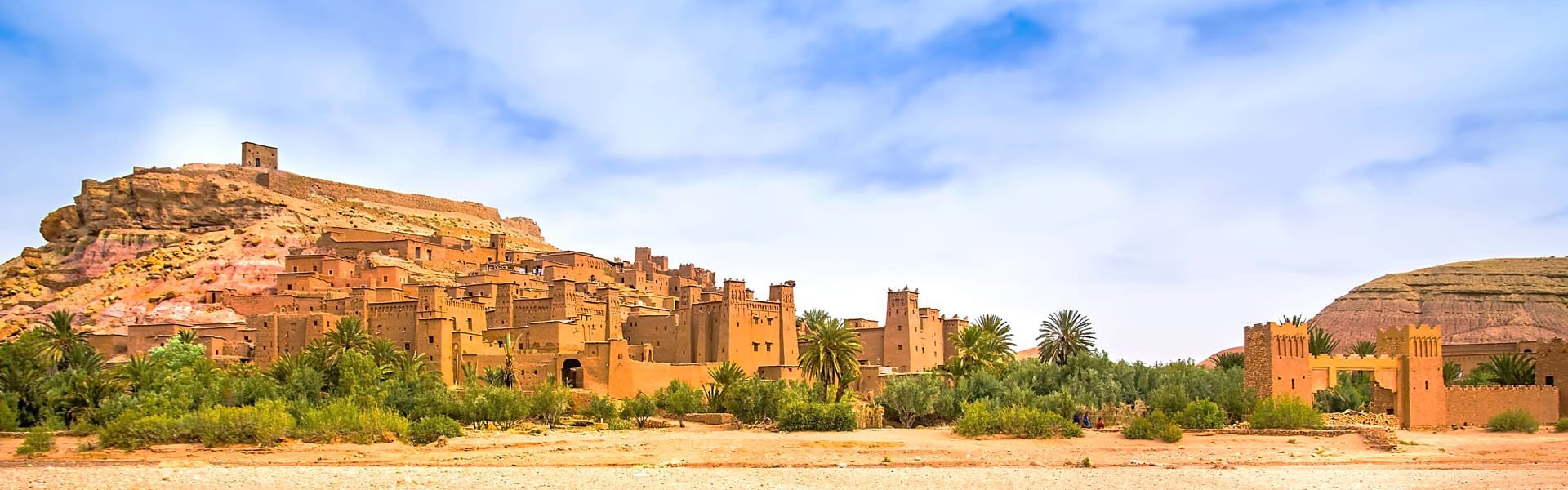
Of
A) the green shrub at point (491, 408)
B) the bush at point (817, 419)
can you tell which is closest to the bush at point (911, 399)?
the bush at point (817, 419)

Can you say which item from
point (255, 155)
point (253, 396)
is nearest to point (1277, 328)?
point (253, 396)

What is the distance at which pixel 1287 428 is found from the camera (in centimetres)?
3322

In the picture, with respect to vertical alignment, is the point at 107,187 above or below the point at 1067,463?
above

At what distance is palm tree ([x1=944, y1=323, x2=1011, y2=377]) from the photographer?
48.2m

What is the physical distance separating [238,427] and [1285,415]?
2548cm

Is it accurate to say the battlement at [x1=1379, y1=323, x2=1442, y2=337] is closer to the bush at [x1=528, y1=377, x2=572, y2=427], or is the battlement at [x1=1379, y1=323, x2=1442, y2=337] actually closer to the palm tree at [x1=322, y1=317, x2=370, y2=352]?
the bush at [x1=528, y1=377, x2=572, y2=427]

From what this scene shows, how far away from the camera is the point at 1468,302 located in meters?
77.6

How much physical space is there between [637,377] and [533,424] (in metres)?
7.22

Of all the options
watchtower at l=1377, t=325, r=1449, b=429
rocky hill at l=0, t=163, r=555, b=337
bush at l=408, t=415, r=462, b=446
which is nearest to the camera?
bush at l=408, t=415, r=462, b=446

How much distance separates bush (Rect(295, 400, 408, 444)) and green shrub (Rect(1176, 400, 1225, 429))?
766 inches

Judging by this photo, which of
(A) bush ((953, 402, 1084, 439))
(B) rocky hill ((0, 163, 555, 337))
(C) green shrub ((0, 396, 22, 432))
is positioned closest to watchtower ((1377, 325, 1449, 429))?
(A) bush ((953, 402, 1084, 439))

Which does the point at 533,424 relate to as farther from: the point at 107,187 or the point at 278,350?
the point at 107,187

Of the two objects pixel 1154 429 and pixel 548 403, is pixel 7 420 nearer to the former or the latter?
pixel 548 403

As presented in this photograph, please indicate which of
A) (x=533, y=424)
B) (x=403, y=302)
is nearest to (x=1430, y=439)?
(x=533, y=424)
